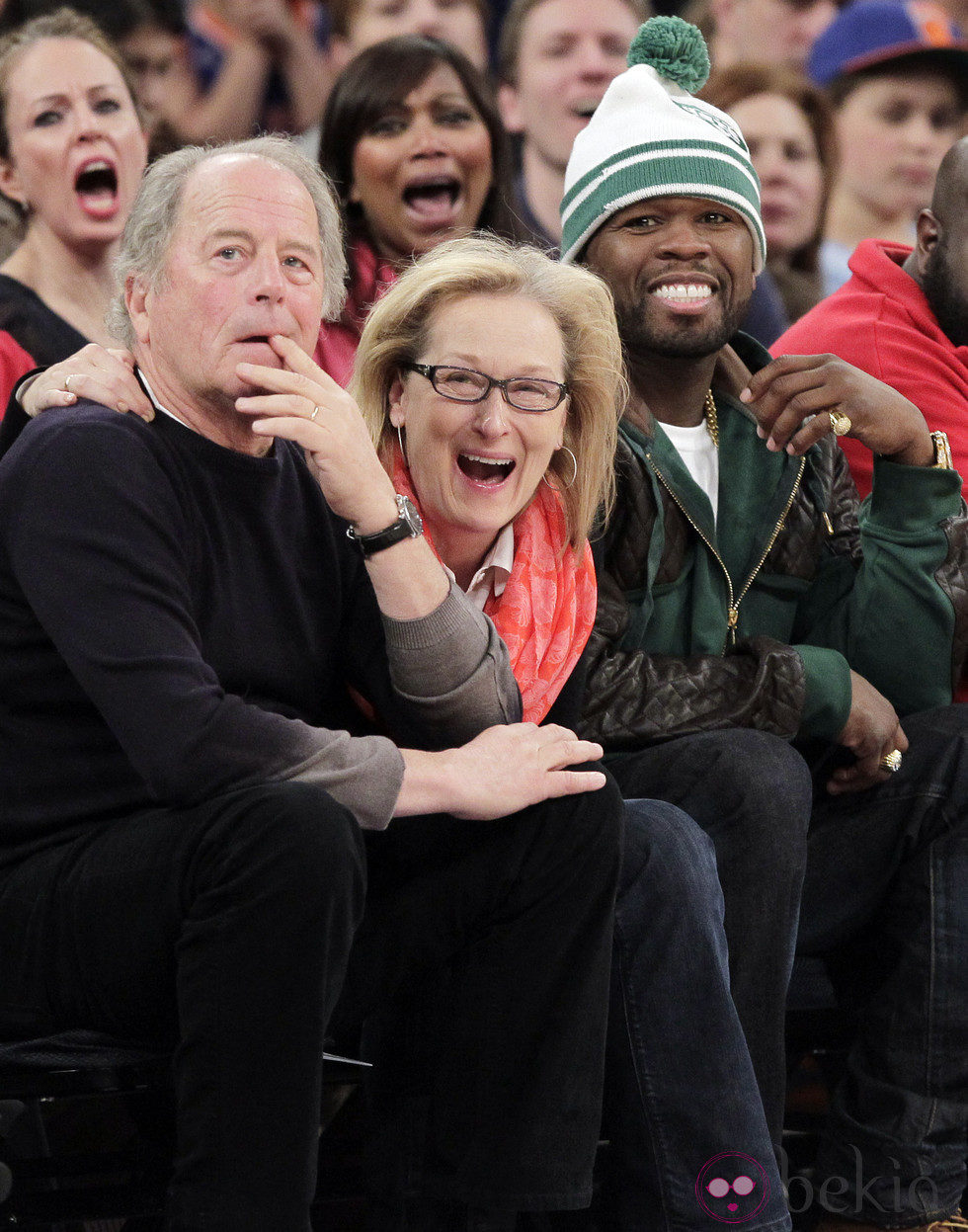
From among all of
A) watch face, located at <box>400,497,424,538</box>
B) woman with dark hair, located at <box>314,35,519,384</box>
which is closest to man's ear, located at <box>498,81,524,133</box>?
woman with dark hair, located at <box>314,35,519,384</box>

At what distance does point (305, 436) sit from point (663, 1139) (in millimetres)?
878

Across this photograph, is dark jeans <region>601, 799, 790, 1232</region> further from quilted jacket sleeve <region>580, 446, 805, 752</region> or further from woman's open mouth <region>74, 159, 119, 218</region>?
woman's open mouth <region>74, 159, 119, 218</region>

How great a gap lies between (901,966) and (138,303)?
51.1 inches

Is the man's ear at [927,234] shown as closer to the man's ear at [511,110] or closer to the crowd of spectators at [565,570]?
the crowd of spectators at [565,570]

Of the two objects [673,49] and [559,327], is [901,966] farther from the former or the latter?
[673,49]

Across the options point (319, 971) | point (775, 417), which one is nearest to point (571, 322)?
point (775, 417)

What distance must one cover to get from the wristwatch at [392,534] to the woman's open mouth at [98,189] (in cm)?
146

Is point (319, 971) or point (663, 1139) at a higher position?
point (319, 971)

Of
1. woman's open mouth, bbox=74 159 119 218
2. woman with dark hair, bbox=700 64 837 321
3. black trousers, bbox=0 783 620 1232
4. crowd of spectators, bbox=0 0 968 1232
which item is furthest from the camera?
woman with dark hair, bbox=700 64 837 321

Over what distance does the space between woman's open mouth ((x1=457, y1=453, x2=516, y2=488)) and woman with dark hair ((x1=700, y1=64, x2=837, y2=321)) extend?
230 centimetres

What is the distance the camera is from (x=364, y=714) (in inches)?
80.0

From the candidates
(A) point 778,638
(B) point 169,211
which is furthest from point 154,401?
(A) point 778,638

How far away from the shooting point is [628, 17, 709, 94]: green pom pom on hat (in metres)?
2.56

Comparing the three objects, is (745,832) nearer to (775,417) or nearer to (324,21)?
(775,417)
